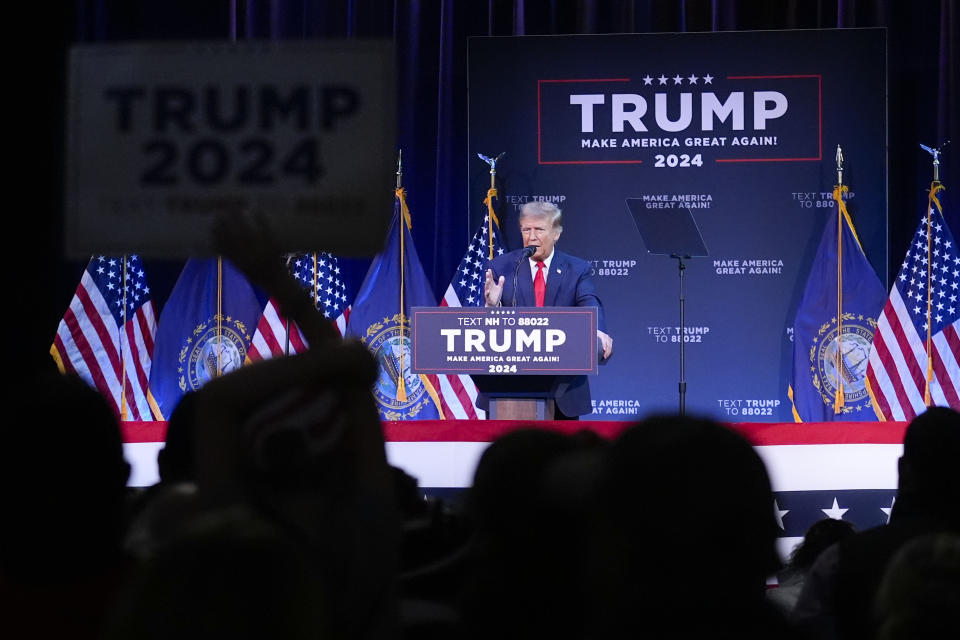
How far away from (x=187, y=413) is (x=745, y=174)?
645cm

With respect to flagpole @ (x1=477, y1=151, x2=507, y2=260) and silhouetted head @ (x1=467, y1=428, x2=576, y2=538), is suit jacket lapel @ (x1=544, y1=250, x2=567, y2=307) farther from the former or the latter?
silhouetted head @ (x1=467, y1=428, x2=576, y2=538)

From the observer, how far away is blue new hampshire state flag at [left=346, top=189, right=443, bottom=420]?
7.98 m

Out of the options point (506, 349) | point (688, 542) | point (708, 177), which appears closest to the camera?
point (688, 542)

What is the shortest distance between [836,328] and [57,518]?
279 inches

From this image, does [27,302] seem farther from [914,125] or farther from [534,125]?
[914,125]

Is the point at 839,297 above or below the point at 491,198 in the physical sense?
below

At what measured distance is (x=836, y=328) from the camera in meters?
7.70

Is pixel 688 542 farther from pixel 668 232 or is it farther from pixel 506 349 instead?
pixel 668 232

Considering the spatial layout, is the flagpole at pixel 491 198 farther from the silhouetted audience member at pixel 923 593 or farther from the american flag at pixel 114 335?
the silhouetted audience member at pixel 923 593

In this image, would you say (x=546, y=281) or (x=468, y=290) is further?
(x=468, y=290)

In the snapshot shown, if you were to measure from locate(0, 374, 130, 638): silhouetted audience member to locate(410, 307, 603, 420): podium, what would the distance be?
4657 millimetres

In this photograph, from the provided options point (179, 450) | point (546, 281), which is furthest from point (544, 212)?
point (179, 450)

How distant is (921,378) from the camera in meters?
7.53

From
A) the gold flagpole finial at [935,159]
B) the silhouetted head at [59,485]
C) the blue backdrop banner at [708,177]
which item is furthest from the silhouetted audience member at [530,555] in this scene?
the gold flagpole finial at [935,159]
